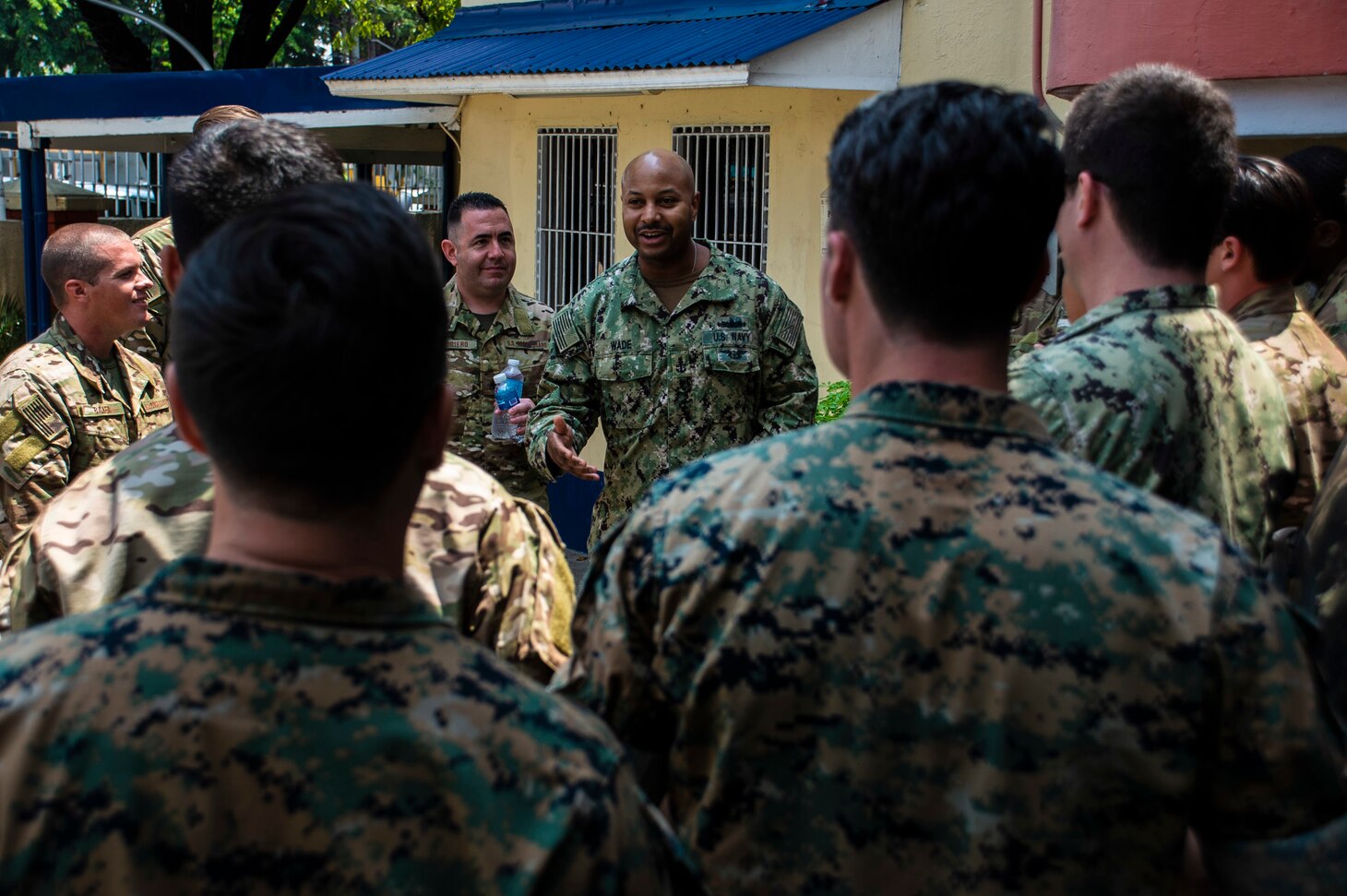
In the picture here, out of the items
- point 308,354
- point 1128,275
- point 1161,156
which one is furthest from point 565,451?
point 308,354

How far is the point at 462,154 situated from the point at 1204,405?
8.88 m

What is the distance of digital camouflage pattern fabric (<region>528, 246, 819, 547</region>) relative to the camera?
4781mm

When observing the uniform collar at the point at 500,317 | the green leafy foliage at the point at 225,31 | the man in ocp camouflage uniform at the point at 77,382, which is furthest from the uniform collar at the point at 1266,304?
the green leafy foliage at the point at 225,31

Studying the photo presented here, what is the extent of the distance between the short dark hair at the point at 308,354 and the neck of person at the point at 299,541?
0.01 meters

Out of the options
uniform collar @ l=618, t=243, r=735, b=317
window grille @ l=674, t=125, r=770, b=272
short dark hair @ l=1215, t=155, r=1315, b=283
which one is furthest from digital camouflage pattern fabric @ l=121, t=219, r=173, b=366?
short dark hair @ l=1215, t=155, r=1315, b=283

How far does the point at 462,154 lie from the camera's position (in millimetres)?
10562

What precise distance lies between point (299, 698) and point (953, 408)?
875mm

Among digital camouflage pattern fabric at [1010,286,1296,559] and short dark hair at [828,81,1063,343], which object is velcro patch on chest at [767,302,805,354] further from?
short dark hair at [828,81,1063,343]

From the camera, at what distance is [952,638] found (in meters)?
1.63

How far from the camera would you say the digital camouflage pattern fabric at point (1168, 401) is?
7.42 feet

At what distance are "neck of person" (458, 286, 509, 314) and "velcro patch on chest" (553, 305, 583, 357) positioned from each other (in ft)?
2.59

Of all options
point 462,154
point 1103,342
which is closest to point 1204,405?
point 1103,342

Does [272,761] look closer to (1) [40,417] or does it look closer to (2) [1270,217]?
(2) [1270,217]

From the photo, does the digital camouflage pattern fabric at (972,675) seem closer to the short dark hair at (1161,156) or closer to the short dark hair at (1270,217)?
the short dark hair at (1161,156)
